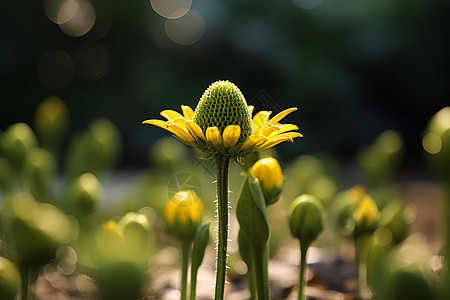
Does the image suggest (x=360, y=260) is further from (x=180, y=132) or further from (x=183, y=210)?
(x=180, y=132)

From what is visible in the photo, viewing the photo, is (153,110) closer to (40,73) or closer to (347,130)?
(40,73)

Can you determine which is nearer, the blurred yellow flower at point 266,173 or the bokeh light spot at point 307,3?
the blurred yellow flower at point 266,173

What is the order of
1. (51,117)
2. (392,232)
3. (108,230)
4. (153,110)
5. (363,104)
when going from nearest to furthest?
1. (108,230)
2. (392,232)
3. (51,117)
4. (153,110)
5. (363,104)

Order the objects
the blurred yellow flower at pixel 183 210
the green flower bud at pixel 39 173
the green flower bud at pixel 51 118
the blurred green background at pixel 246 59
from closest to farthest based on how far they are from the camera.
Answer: the blurred yellow flower at pixel 183 210
the green flower bud at pixel 39 173
the green flower bud at pixel 51 118
the blurred green background at pixel 246 59

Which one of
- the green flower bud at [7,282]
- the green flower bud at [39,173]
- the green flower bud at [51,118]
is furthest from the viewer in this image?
the green flower bud at [51,118]

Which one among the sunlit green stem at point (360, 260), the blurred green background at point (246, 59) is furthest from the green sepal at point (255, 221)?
the blurred green background at point (246, 59)

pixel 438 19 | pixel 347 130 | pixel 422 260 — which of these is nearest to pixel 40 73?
pixel 347 130

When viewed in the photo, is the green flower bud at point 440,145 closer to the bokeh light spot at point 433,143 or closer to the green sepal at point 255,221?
the bokeh light spot at point 433,143

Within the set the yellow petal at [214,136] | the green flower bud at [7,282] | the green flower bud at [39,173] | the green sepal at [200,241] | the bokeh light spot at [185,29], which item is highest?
the bokeh light spot at [185,29]
